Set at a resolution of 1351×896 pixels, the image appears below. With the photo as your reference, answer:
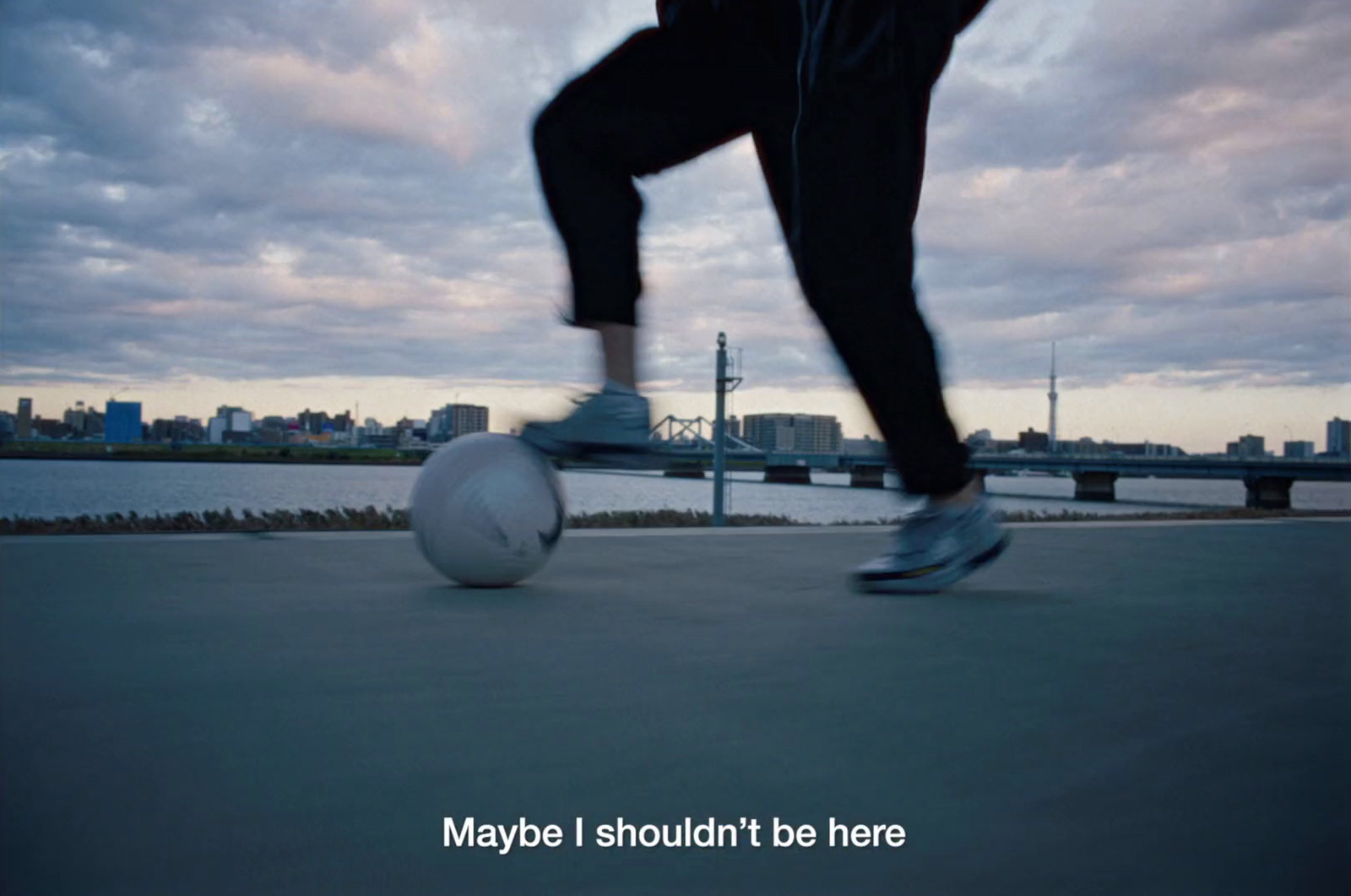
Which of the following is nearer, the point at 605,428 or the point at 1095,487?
the point at 605,428

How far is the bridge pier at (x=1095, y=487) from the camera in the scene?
39.8 m

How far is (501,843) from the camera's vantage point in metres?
0.76

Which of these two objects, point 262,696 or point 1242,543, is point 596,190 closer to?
point 262,696

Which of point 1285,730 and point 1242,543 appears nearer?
point 1285,730

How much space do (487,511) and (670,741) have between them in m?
1.49

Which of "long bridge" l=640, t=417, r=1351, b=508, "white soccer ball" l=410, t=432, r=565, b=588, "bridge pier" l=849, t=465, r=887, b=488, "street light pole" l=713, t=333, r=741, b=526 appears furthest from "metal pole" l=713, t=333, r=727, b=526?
"bridge pier" l=849, t=465, r=887, b=488

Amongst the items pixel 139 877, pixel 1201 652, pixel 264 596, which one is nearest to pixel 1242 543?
pixel 1201 652

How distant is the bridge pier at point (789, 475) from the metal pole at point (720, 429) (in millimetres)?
29370

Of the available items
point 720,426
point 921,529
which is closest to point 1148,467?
point 720,426

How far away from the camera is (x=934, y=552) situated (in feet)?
7.58

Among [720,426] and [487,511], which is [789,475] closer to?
[720,426]

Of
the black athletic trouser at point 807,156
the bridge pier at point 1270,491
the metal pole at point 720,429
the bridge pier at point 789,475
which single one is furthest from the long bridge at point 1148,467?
the black athletic trouser at point 807,156

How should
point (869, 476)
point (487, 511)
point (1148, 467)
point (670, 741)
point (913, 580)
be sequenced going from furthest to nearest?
point (869, 476)
point (1148, 467)
point (487, 511)
point (913, 580)
point (670, 741)

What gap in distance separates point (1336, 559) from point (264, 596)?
3165mm
